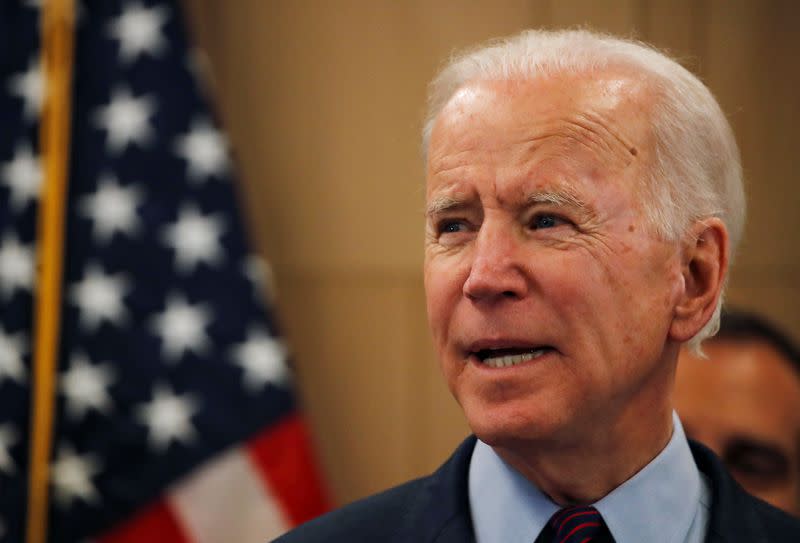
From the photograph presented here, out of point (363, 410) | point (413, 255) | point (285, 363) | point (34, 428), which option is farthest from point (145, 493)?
point (413, 255)

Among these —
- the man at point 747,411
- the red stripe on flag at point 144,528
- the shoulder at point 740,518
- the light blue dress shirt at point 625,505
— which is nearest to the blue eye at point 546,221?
the light blue dress shirt at point 625,505

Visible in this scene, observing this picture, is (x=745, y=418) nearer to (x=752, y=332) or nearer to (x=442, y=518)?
(x=752, y=332)

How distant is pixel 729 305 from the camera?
3240 mm

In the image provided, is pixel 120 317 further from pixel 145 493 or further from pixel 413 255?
pixel 413 255

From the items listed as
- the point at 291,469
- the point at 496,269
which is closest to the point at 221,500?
the point at 291,469

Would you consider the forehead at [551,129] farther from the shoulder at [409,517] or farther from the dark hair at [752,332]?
the dark hair at [752,332]

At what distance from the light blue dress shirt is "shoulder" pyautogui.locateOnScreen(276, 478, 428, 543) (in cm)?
11

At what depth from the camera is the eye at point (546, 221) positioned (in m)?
1.39

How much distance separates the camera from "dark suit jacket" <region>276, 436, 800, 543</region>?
1456 mm

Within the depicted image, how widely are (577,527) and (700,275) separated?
0.42m

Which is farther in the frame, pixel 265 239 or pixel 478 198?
pixel 265 239

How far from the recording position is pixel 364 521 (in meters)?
1.51

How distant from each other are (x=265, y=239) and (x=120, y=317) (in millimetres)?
657

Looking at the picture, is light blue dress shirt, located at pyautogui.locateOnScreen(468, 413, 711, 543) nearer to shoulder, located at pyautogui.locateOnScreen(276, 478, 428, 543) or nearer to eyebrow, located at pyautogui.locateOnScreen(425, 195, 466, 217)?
shoulder, located at pyautogui.locateOnScreen(276, 478, 428, 543)
